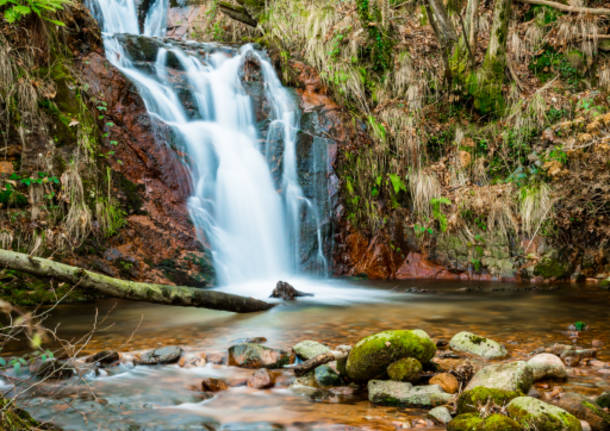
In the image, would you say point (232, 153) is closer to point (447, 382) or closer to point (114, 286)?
point (114, 286)

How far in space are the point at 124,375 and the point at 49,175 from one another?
13.1 ft

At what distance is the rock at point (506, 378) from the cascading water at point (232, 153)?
16.7 ft

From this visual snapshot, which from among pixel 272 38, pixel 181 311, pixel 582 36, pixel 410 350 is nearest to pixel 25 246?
pixel 181 311

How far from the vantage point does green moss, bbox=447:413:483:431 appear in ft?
7.26

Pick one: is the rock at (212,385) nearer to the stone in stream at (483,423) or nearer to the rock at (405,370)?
the rock at (405,370)

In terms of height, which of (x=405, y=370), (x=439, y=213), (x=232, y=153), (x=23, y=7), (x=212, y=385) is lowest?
(x=212, y=385)

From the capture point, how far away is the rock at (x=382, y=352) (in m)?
3.03

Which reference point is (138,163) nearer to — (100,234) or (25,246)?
(100,234)

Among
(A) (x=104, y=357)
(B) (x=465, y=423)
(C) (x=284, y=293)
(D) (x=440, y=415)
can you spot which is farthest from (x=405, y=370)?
(C) (x=284, y=293)

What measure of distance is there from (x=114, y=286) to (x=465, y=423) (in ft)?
7.54

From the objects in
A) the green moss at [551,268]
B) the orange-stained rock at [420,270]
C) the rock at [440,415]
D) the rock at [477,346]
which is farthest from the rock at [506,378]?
the orange-stained rock at [420,270]

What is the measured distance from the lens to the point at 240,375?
331 centimetres

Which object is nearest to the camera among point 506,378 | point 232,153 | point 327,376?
point 506,378

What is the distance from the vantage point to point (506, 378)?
2686 mm
